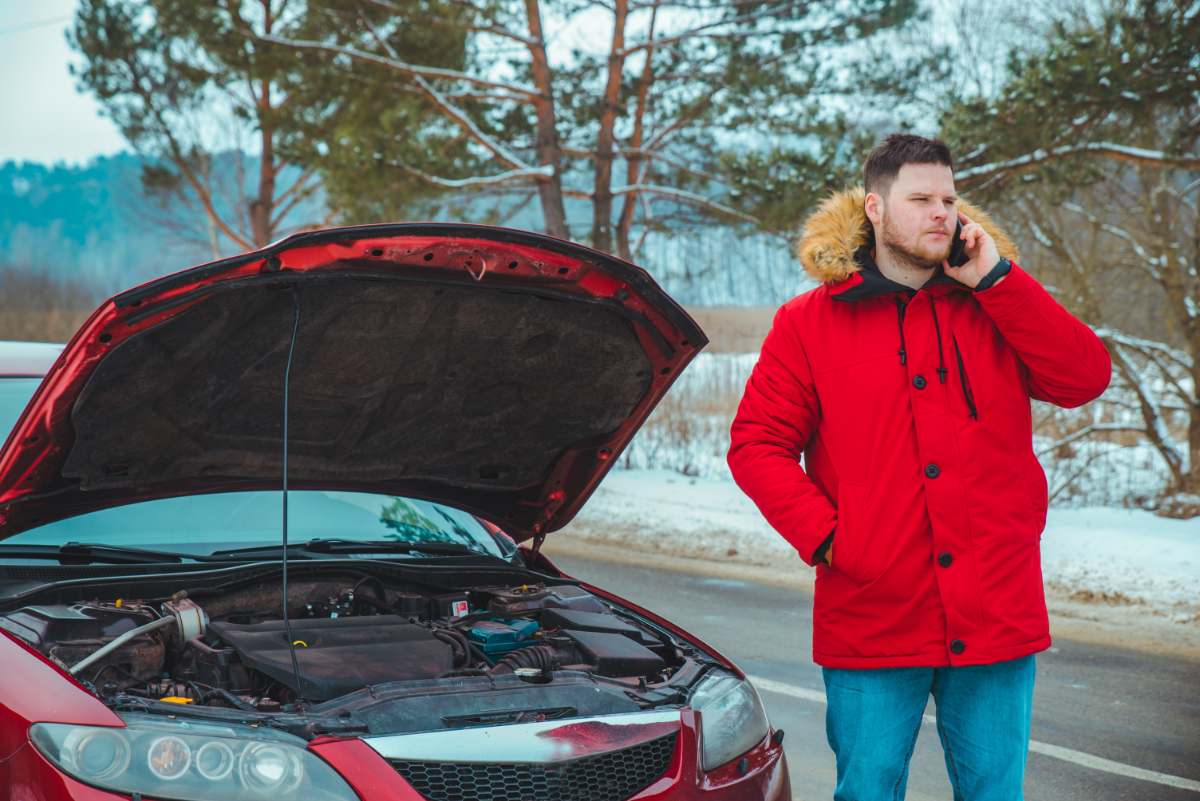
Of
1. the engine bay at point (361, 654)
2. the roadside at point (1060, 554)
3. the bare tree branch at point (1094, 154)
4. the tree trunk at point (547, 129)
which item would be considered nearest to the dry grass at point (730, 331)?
the tree trunk at point (547, 129)

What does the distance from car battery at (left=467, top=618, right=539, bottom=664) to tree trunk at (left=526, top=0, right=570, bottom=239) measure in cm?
1289

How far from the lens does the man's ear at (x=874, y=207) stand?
2821mm

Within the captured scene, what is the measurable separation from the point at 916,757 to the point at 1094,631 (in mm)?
2865

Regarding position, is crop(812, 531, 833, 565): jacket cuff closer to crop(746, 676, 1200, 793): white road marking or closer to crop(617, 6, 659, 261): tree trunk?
crop(746, 676, 1200, 793): white road marking

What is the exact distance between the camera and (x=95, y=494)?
3262 millimetres

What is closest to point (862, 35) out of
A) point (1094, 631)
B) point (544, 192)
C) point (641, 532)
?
point (544, 192)

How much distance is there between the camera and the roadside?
716cm

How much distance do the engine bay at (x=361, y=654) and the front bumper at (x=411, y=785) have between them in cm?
10

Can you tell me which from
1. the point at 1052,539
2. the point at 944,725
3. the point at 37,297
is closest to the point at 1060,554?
the point at 1052,539

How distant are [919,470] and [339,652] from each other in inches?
57.3

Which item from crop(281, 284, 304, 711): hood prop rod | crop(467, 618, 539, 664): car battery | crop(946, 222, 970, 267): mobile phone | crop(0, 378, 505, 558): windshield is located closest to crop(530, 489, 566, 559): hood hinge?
crop(0, 378, 505, 558): windshield

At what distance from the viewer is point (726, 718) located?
276 cm

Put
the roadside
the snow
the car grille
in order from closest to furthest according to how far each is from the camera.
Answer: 1. the car grille
2. the roadside
3. the snow

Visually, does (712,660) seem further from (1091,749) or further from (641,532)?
(641,532)
